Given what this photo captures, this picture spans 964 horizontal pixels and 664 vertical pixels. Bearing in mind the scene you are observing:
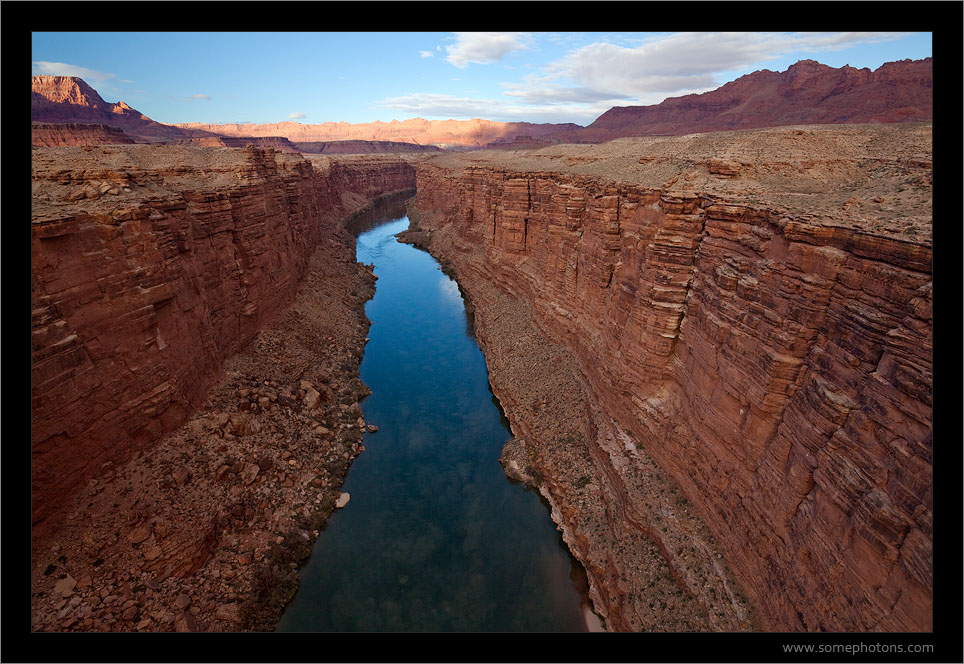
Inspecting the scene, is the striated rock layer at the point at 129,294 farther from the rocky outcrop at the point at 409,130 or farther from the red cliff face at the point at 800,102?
the rocky outcrop at the point at 409,130

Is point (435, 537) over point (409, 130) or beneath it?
beneath

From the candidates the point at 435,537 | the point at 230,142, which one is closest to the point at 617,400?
the point at 435,537

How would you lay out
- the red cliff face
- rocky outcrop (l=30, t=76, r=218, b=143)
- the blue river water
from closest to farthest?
the blue river water < the red cliff face < rocky outcrop (l=30, t=76, r=218, b=143)

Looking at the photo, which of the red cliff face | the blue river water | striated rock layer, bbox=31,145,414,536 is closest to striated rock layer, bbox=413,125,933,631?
the blue river water

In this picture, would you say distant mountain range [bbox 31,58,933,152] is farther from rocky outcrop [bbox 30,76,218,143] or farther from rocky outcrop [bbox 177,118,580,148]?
rocky outcrop [bbox 177,118,580,148]

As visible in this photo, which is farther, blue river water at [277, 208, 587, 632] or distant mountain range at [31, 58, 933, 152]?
distant mountain range at [31, 58, 933, 152]

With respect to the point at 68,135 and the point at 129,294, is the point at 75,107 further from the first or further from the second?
the point at 129,294

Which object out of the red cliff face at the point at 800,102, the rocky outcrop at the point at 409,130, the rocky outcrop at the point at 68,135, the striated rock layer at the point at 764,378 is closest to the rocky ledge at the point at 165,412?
the striated rock layer at the point at 764,378
